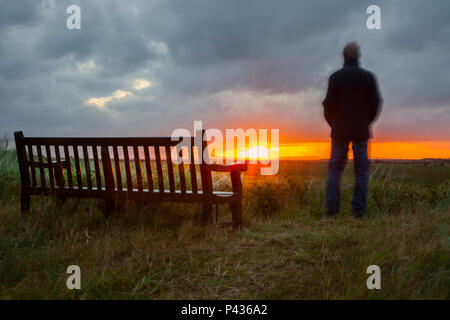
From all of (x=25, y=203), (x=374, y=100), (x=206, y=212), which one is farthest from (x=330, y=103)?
(x=25, y=203)

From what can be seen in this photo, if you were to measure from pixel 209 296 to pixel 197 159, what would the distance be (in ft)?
6.62

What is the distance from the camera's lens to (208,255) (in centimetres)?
355

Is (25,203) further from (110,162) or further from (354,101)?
(354,101)

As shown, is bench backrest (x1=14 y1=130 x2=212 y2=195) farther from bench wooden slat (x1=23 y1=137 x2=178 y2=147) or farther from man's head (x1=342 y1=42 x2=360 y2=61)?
man's head (x1=342 y1=42 x2=360 y2=61)

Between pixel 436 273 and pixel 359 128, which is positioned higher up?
pixel 359 128

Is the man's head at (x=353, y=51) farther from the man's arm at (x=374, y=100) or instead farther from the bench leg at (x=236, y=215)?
the bench leg at (x=236, y=215)

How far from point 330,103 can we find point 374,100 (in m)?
0.59

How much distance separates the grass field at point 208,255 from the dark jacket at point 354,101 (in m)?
1.23
